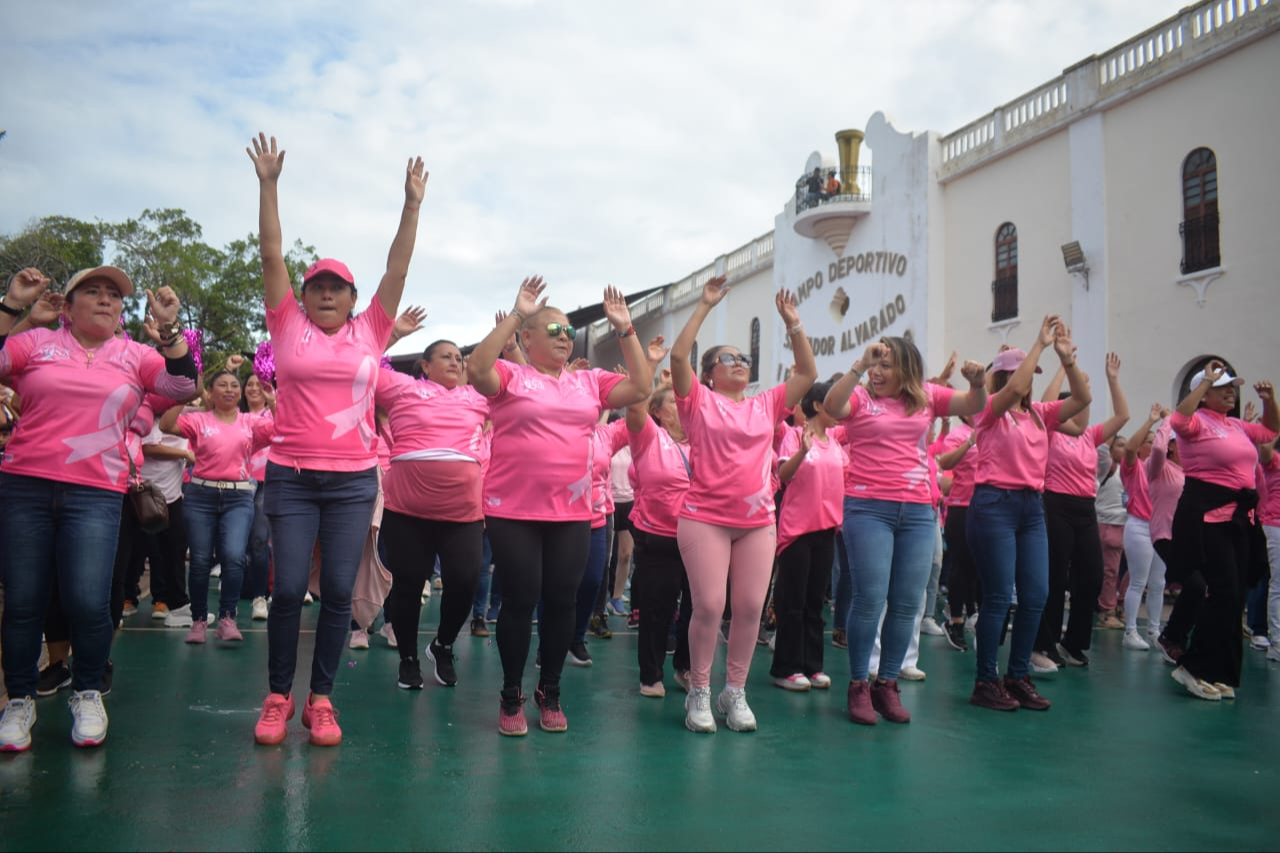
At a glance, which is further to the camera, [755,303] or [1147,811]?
[755,303]

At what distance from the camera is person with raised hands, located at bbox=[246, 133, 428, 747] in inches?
158

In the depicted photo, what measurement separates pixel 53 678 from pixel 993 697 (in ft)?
16.1

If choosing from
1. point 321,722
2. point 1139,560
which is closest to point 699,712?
point 321,722

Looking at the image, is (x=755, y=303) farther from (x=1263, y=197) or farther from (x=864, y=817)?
(x=864, y=817)

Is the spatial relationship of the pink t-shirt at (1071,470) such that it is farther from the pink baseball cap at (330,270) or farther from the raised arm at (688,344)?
Result: the pink baseball cap at (330,270)

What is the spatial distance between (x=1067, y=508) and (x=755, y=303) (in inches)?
783

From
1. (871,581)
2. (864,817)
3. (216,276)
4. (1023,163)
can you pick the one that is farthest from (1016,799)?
(216,276)

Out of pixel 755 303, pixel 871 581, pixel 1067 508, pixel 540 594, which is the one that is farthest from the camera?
→ pixel 755 303

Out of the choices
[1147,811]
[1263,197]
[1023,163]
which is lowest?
[1147,811]

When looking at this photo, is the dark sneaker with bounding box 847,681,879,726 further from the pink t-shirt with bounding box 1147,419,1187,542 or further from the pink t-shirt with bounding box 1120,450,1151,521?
the pink t-shirt with bounding box 1120,450,1151,521

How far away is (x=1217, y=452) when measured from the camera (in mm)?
6055

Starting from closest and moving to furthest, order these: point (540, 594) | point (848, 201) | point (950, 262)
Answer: point (540, 594) → point (950, 262) → point (848, 201)

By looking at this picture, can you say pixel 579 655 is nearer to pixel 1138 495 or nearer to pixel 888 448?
pixel 888 448

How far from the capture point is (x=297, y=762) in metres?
3.77
